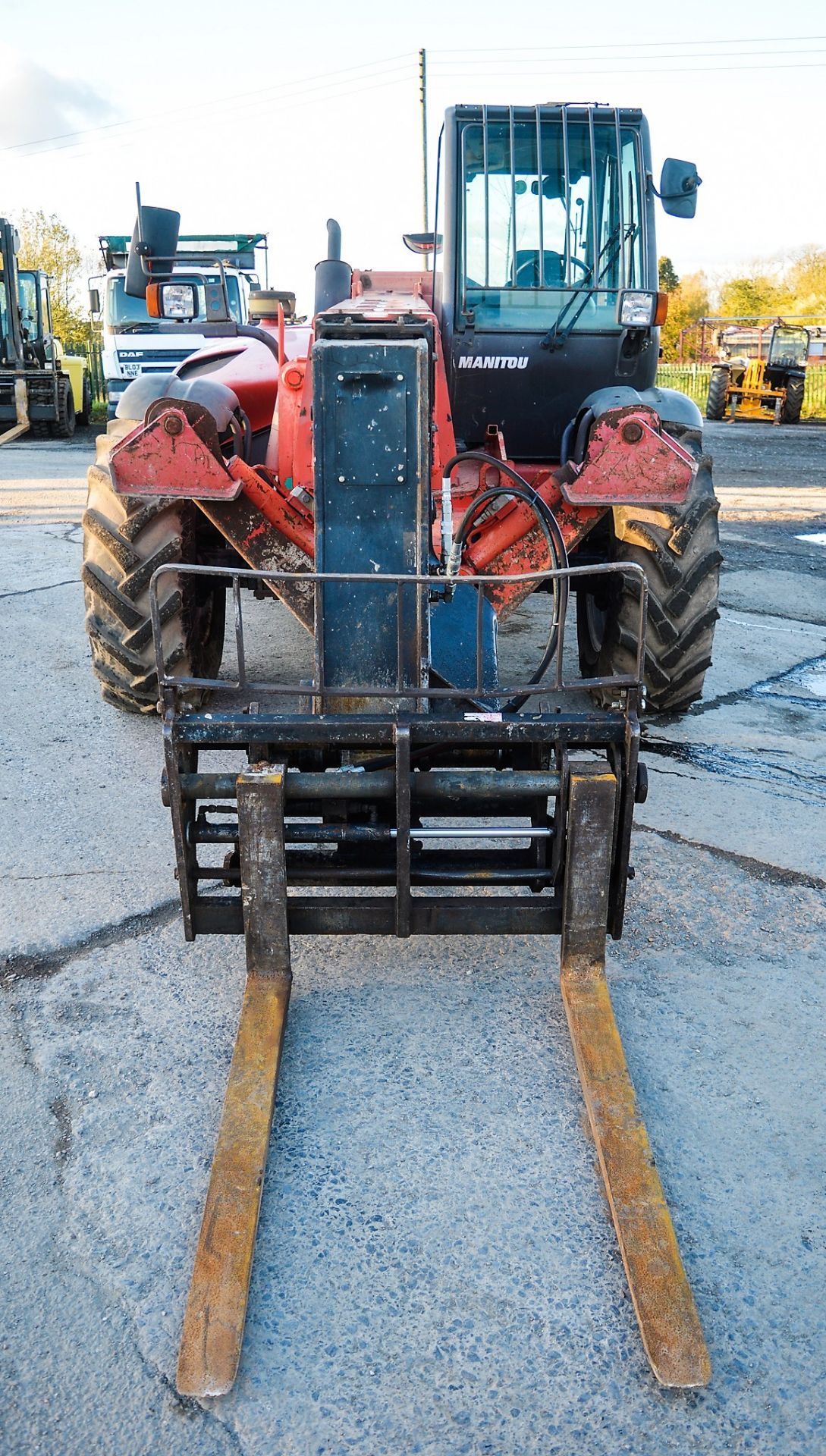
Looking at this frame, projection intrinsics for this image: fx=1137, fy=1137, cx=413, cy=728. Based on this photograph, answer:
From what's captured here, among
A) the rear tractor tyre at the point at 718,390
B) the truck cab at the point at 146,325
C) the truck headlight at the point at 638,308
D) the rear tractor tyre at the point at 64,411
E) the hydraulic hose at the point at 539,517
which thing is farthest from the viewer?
the rear tractor tyre at the point at 718,390

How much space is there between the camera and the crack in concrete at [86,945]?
352 centimetres

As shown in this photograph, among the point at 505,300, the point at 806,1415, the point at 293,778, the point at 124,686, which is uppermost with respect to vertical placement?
the point at 505,300

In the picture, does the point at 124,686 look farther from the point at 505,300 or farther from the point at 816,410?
the point at 816,410

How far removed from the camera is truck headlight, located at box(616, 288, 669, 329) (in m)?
5.49

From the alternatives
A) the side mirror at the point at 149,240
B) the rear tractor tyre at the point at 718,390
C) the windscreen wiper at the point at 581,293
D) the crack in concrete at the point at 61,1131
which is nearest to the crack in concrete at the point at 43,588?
the side mirror at the point at 149,240

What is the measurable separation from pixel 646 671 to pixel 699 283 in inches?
2855

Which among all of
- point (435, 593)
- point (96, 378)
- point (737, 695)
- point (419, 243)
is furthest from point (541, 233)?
point (96, 378)

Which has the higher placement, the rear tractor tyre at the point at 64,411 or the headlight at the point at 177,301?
the headlight at the point at 177,301

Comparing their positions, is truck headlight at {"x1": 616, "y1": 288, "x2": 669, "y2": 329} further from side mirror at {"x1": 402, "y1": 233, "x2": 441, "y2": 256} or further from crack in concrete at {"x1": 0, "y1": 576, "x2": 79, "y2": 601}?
crack in concrete at {"x1": 0, "y1": 576, "x2": 79, "y2": 601}

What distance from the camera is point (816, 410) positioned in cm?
2939

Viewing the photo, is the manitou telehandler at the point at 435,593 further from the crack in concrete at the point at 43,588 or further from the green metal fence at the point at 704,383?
the green metal fence at the point at 704,383

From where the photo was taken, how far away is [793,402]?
25156mm

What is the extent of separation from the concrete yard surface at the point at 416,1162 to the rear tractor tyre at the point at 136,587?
2.66ft

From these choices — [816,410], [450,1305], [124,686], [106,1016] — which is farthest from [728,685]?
[816,410]
